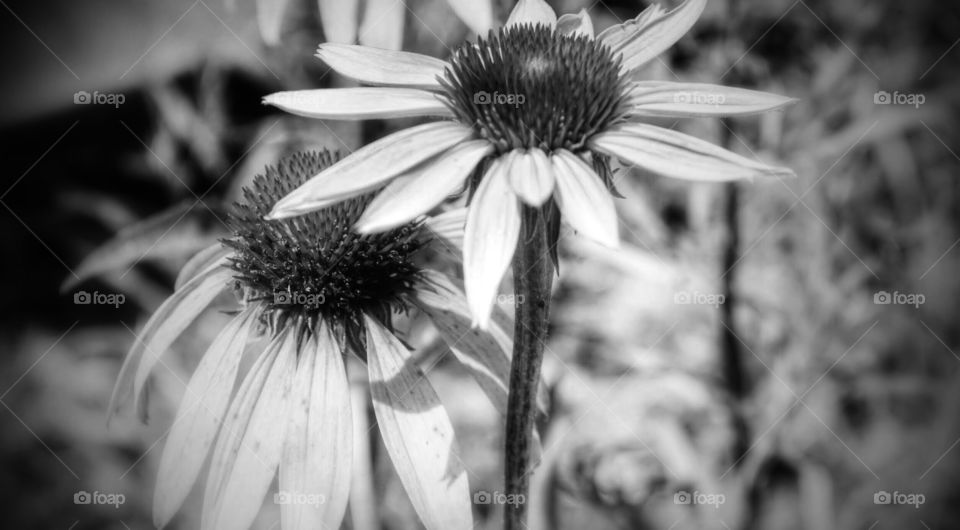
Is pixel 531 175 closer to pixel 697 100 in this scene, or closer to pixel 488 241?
pixel 488 241

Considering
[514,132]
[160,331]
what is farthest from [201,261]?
[514,132]

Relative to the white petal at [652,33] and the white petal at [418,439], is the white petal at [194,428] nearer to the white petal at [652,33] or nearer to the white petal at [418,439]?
the white petal at [418,439]

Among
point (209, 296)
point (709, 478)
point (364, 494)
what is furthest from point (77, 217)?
point (709, 478)

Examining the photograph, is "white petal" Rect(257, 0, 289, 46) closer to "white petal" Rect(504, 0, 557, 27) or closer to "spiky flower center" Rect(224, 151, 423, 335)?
"spiky flower center" Rect(224, 151, 423, 335)

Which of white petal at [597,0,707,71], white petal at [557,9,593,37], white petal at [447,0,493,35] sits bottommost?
white petal at [597,0,707,71]

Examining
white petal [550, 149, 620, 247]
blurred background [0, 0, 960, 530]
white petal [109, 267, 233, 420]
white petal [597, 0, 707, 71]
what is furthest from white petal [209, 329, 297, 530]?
blurred background [0, 0, 960, 530]

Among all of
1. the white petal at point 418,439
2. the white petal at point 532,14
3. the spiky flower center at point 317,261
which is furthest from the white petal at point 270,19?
the white petal at point 418,439
